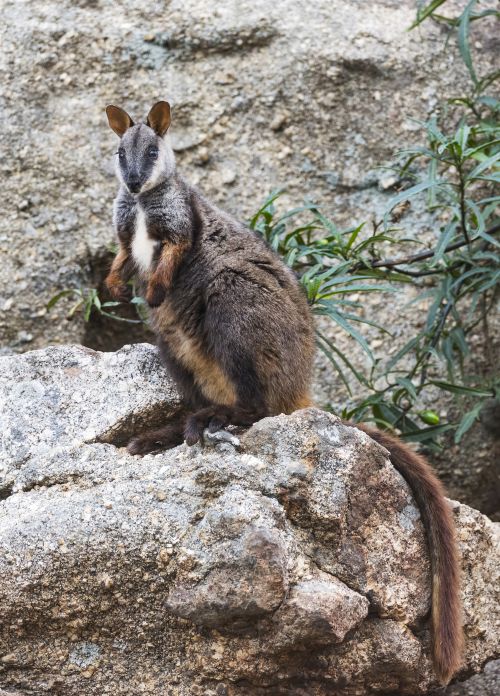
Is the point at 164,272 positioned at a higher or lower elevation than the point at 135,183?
lower

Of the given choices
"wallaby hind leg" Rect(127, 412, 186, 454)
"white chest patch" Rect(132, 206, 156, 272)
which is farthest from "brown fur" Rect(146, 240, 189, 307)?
"wallaby hind leg" Rect(127, 412, 186, 454)

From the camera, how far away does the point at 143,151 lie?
5262 millimetres

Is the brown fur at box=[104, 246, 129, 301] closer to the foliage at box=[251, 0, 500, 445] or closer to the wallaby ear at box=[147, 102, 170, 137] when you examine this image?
the wallaby ear at box=[147, 102, 170, 137]

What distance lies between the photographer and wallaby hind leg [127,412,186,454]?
453cm

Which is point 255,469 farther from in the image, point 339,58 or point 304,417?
point 339,58

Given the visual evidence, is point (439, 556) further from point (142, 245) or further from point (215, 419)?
point (142, 245)

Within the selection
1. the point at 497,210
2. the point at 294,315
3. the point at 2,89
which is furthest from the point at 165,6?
the point at 294,315

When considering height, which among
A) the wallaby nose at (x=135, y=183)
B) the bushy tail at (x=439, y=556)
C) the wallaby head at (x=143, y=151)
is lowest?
the bushy tail at (x=439, y=556)

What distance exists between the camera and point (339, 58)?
6.92 m

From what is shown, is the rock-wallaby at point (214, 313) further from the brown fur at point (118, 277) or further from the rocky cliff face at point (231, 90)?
the rocky cliff face at point (231, 90)

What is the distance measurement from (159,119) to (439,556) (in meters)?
2.71

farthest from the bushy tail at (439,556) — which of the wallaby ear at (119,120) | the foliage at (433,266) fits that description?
the wallaby ear at (119,120)

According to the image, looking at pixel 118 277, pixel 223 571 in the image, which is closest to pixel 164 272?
pixel 118 277

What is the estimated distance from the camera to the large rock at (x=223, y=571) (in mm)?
3854
